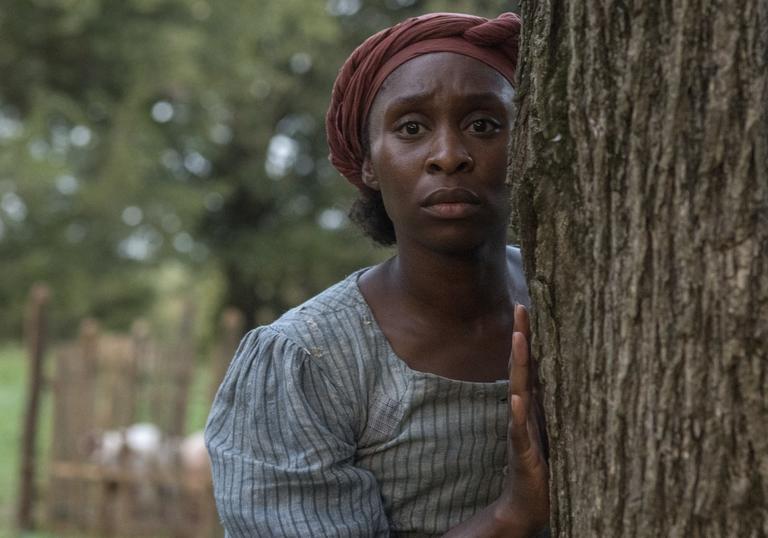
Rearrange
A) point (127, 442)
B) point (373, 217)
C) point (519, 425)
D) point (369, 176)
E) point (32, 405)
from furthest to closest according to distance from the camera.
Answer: point (32, 405), point (127, 442), point (373, 217), point (369, 176), point (519, 425)

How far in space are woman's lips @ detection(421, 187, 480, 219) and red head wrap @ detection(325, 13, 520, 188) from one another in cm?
28

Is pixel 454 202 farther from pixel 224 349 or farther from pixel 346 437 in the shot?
pixel 224 349

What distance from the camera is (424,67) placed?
7.65ft

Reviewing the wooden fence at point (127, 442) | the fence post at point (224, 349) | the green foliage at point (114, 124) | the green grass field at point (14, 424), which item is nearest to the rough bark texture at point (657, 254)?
the fence post at point (224, 349)

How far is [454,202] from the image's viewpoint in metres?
2.27

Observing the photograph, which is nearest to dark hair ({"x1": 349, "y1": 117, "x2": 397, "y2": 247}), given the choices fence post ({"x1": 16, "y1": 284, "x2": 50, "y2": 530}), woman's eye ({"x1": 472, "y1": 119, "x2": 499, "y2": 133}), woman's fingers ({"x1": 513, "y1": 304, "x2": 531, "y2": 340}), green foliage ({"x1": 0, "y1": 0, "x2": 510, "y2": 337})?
woman's eye ({"x1": 472, "y1": 119, "x2": 499, "y2": 133})

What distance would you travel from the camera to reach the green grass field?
916cm

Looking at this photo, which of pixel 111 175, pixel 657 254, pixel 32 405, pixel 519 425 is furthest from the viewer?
pixel 111 175

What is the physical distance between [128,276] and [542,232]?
12375 mm

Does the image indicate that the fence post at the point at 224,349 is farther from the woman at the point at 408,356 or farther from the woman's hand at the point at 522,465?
the woman's hand at the point at 522,465

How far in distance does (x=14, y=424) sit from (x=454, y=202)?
12.8 meters

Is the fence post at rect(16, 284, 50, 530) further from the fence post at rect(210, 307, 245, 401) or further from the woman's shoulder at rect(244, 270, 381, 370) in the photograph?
the woman's shoulder at rect(244, 270, 381, 370)

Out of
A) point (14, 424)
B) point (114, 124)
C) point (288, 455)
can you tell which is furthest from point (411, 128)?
point (14, 424)

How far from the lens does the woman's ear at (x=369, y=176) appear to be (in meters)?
2.55
